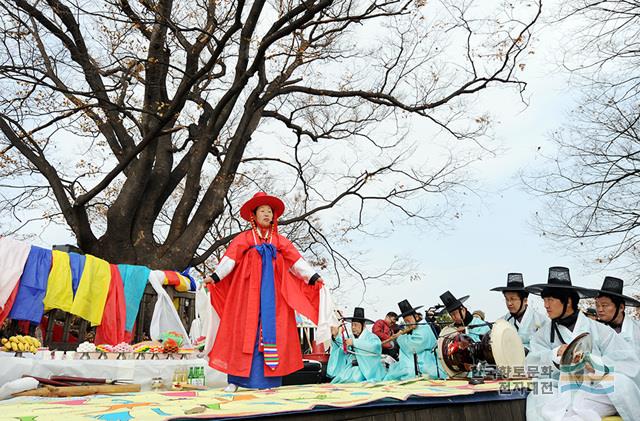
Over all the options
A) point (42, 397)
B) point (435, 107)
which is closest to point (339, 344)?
point (42, 397)

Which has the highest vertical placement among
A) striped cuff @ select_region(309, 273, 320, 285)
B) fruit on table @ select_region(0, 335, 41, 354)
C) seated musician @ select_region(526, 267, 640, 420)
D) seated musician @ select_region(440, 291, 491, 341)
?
striped cuff @ select_region(309, 273, 320, 285)

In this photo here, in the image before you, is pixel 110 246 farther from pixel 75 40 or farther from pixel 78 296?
pixel 75 40

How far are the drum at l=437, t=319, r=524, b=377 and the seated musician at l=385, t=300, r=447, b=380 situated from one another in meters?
1.14

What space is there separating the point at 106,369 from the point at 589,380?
5.02m

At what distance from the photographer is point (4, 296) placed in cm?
678

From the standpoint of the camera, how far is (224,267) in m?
6.21

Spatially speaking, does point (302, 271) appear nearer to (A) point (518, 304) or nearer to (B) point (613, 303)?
(A) point (518, 304)

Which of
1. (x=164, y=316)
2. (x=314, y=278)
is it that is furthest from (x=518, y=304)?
(x=164, y=316)

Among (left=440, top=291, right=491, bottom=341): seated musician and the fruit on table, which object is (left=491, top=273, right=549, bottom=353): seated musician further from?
the fruit on table

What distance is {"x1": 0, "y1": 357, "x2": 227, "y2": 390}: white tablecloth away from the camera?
5.55m

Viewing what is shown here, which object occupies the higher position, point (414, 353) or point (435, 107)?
point (435, 107)

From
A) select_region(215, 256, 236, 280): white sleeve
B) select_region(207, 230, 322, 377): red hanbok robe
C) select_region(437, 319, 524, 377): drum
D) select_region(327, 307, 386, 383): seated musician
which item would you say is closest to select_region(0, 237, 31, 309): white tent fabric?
select_region(207, 230, 322, 377): red hanbok robe

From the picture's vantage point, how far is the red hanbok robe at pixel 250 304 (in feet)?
19.9

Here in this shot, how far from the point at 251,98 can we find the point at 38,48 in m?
3.90
